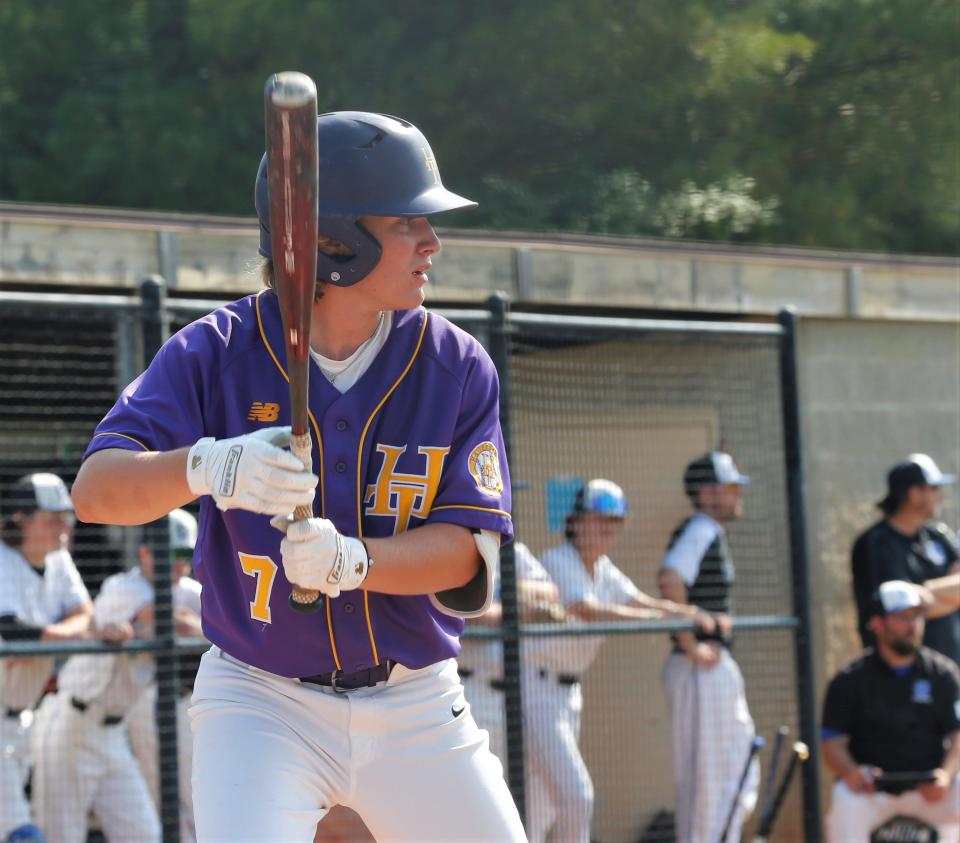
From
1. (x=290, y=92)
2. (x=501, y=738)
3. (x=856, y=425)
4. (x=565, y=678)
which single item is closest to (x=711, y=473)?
(x=565, y=678)

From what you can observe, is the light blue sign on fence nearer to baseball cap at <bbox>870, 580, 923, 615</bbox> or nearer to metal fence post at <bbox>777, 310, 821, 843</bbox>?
metal fence post at <bbox>777, 310, 821, 843</bbox>

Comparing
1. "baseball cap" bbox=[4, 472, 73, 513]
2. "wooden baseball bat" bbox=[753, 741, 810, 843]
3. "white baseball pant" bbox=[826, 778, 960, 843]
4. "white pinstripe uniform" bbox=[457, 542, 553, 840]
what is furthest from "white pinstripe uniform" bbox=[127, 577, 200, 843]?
"white baseball pant" bbox=[826, 778, 960, 843]

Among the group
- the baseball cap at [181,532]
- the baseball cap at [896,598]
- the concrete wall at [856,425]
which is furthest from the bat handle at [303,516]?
the concrete wall at [856,425]

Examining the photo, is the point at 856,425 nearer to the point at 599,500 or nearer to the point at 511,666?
the point at 599,500

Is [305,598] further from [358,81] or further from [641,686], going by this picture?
[358,81]

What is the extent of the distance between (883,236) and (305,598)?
15.1 meters

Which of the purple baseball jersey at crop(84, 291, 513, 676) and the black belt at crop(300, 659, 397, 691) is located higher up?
the purple baseball jersey at crop(84, 291, 513, 676)

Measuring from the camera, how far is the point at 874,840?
681 cm

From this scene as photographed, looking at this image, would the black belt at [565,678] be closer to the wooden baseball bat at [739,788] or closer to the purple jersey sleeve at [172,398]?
the wooden baseball bat at [739,788]

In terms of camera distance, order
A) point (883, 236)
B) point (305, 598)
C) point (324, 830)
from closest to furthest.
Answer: point (305, 598) → point (324, 830) → point (883, 236)

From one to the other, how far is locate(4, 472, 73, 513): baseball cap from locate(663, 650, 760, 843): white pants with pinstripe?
2.70 meters

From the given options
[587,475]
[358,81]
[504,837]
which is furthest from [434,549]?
[358,81]

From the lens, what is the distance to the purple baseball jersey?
2.88 m

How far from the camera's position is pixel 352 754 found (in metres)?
2.87
